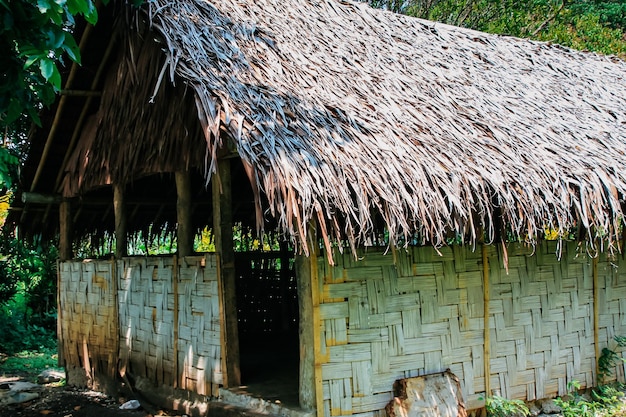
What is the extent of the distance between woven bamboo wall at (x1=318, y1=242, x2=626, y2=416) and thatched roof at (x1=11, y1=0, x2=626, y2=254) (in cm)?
32

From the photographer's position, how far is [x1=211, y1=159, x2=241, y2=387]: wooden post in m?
4.83

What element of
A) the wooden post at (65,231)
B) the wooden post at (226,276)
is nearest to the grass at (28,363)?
the wooden post at (65,231)

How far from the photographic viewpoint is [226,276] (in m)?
4.87

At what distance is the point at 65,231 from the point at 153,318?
85.8 inches

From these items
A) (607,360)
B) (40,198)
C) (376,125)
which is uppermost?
(376,125)

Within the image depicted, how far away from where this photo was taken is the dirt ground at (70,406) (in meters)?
5.70

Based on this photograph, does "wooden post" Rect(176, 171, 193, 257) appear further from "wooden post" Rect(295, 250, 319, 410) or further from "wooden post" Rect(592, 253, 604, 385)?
"wooden post" Rect(592, 253, 604, 385)

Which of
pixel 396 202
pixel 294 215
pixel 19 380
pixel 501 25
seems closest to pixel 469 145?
pixel 396 202

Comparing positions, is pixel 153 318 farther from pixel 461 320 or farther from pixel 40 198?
pixel 461 320

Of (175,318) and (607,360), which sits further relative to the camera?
(607,360)

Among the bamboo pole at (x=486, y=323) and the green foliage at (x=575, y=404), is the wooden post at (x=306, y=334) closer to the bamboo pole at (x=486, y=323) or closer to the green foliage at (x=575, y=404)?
the bamboo pole at (x=486, y=323)

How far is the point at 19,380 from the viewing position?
309 inches

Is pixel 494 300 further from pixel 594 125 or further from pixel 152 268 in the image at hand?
pixel 152 268

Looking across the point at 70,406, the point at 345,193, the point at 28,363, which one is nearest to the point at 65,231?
the point at 70,406
